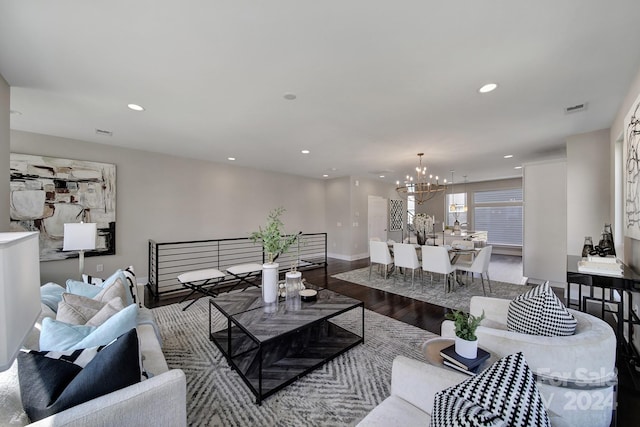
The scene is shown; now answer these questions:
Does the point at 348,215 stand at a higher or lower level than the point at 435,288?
higher

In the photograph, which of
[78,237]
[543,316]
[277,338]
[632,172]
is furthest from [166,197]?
[632,172]

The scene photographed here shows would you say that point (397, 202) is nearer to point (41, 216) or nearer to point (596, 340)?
point (596, 340)

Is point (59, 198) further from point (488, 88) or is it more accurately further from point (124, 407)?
point (488, 88)

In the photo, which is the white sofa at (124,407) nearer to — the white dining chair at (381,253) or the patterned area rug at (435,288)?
the patterned area rug at (435,288)

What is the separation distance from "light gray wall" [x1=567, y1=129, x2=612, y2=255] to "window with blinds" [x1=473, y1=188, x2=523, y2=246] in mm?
5294

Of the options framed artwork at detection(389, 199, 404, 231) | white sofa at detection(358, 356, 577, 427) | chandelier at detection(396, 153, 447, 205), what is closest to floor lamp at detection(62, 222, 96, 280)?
white sofa at detection(358, 356, 577, 427)

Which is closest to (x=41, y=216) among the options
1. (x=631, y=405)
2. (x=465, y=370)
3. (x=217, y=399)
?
(x=217, y=399)

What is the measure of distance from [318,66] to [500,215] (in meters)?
Answer: 9.25

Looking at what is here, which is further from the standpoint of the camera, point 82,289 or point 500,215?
point 500,215

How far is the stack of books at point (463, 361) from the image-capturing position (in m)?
1.27

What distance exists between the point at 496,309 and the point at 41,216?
5.73 metres

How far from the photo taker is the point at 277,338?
6.00 feet

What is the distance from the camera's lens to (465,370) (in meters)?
1.27

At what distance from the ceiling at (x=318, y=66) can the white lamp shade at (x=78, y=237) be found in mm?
1314
